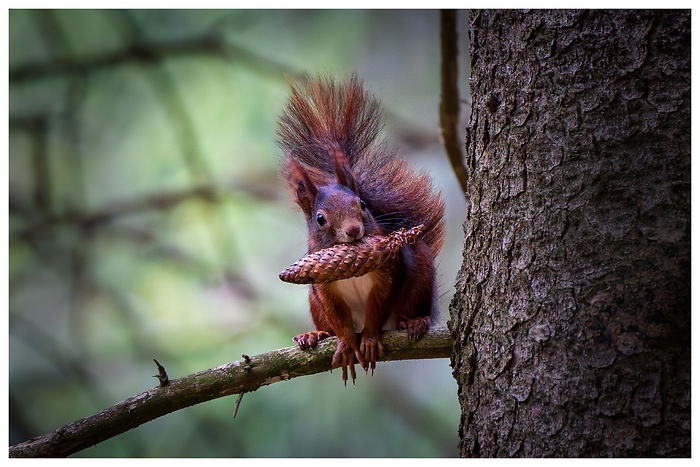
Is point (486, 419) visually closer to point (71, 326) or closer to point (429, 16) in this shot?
point (429, 16)

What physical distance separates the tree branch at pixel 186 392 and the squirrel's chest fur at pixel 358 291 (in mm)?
184

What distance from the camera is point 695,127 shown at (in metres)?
0.92

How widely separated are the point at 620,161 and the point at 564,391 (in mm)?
341

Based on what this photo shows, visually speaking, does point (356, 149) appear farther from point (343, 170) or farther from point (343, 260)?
point (343, 260)

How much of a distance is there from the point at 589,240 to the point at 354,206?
1.43ft

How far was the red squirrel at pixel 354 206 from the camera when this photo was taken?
1215 millimetres

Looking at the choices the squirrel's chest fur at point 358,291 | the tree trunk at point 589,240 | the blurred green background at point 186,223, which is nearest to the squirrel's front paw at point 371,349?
the squirrel's chest fur at point 358,291

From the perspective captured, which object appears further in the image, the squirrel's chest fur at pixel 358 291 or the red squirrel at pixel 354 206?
the squirrel's chest fur at pixel 358 291

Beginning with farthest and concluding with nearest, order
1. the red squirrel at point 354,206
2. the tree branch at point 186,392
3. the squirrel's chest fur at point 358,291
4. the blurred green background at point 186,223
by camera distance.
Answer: the blurred green background at point 186,223, the squirrel's chest fur at point 358,291, the red squirrel at point 354,206, the tree branch at point 186,392

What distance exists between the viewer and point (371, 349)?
1.20 meters

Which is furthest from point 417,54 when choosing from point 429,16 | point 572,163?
point 572,163

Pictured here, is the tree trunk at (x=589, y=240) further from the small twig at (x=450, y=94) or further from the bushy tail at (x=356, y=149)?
the small twig at (x=450, y=94)

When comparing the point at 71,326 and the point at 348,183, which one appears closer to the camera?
the point at 348,183

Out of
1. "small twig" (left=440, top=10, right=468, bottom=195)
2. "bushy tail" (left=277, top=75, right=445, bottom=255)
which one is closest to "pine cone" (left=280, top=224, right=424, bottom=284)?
"bushy tail" (left=277, top=75, right=445, bottom=255)
